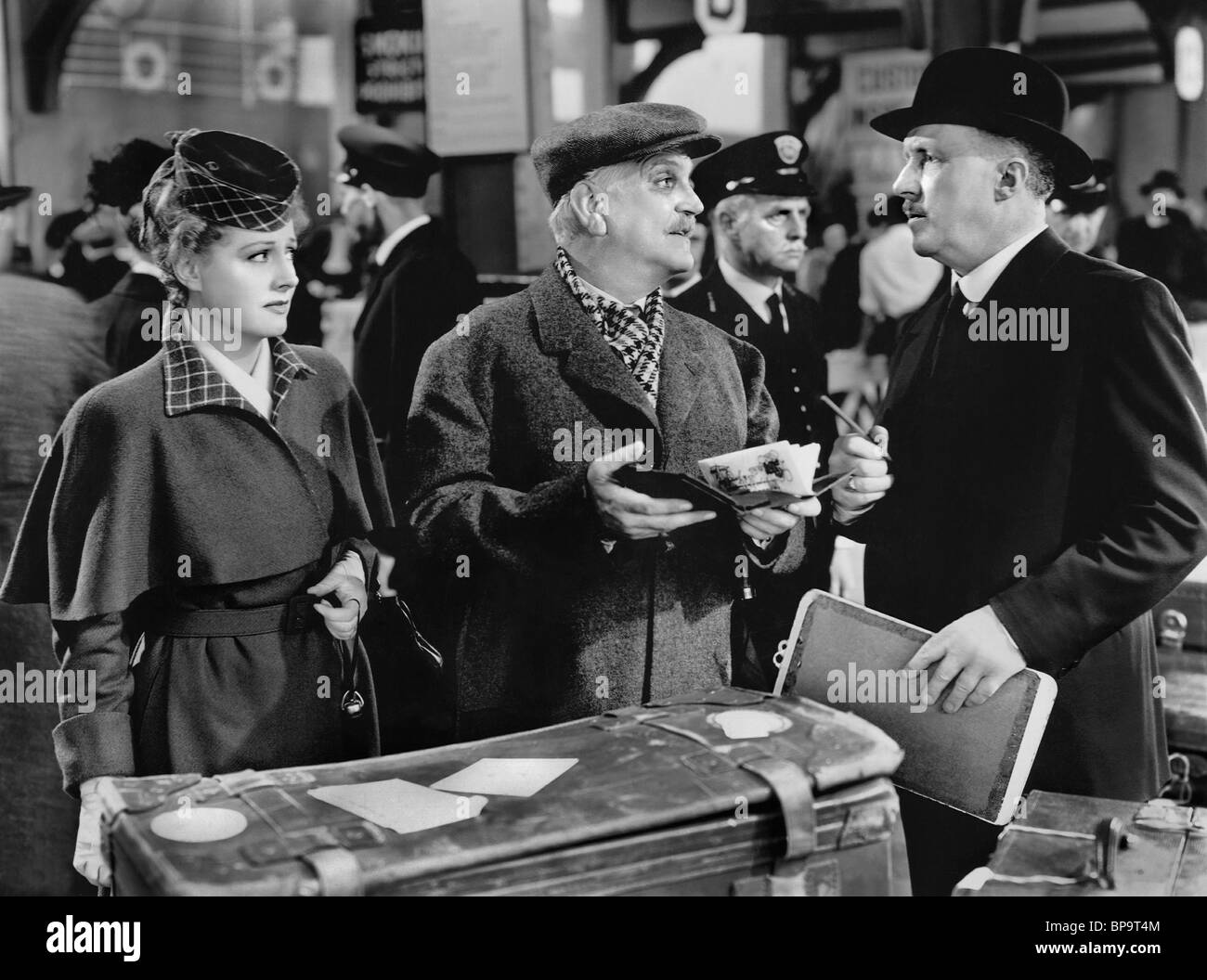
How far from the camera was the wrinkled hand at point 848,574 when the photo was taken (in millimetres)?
3318

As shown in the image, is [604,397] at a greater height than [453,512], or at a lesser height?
greater

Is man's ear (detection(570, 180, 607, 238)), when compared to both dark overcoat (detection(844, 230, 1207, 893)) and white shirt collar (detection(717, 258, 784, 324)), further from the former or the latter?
dark overcoat (detection(844, 230, 1207, 893))

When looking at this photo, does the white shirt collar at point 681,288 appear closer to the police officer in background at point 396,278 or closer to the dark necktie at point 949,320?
the police officer in background at point 396,278

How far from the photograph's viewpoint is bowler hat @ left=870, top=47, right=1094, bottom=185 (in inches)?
125

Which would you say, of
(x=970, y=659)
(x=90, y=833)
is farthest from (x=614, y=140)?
(x=90, y=833)

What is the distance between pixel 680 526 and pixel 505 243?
861mm

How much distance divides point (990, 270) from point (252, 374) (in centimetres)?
188

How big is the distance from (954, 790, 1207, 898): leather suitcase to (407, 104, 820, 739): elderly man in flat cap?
88cm

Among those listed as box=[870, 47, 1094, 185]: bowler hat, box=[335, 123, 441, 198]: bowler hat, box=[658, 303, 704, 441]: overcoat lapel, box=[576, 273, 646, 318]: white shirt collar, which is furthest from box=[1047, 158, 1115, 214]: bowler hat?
box=[335, 123, 441, 198]: bowler hat

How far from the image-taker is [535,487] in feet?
10.2

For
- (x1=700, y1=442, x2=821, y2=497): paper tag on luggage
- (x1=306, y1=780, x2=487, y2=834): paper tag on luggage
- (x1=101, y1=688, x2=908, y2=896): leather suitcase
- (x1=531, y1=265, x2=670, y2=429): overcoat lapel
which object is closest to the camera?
(x1=101, y1=688, x2=908, y2=896): leather suitcase
